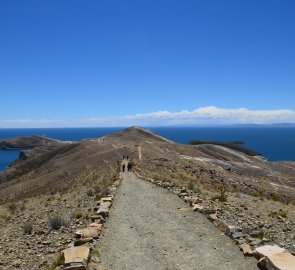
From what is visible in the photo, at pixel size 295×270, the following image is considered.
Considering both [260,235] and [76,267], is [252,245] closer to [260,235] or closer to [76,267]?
[260,235]

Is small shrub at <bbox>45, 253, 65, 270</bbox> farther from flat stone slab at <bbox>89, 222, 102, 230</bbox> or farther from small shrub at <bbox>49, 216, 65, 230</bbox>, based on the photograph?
small shrub at <bbox>49, 216, 65, 230</bbox>

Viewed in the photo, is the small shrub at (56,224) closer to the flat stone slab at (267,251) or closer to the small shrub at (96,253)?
the small shrub at (96,253)

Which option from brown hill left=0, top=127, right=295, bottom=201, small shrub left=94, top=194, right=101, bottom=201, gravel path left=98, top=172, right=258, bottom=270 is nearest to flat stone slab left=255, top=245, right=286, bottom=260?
gravel path left=98, top=172, right=258, bottom=270

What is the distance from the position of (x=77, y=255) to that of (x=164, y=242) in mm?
4268

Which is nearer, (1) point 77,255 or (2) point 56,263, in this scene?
(2) point 56,263

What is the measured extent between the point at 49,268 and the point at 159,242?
5.01m

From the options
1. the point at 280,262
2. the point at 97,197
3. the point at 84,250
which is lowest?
the point at 97,197

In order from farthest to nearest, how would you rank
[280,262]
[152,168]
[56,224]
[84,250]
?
1. [152,168]
2. [56,224]
3. [84,250]
4. [280,262]

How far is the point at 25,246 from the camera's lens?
1723 cm

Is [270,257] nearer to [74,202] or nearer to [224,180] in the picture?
[74,202]

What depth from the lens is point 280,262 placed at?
1238 centimetres

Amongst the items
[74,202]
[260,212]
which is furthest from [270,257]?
[74,202]

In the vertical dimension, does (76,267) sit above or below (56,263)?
above

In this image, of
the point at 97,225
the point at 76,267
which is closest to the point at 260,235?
the point at 97,225
